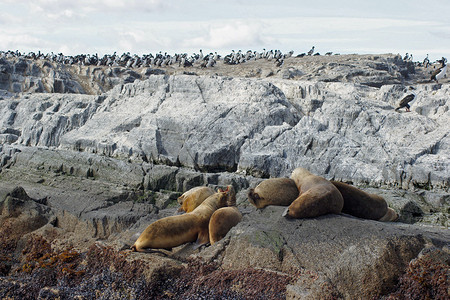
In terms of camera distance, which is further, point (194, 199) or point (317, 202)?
point (194, 199)

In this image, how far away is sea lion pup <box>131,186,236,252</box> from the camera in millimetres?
6172

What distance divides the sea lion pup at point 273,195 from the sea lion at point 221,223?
522 mm

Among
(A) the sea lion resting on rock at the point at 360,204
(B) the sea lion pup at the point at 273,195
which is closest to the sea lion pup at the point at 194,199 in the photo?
(B) the sea lion pup at the point at 273,195

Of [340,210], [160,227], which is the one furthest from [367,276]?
[160,227]

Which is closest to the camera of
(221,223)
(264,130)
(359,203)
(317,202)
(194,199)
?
(317,202)

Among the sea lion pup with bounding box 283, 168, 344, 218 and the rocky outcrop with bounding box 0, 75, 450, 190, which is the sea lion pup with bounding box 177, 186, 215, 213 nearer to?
the rocky outcrop with bounding box 0, 75, 450, 190

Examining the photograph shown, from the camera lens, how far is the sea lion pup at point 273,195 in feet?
22.5

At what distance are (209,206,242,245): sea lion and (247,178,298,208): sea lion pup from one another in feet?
1.71

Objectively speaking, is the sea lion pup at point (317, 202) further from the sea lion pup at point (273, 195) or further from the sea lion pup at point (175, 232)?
the sea lion pup at point (175, 232)

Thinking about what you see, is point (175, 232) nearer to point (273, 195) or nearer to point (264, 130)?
point (273, 195)

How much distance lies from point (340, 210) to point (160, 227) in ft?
8.89

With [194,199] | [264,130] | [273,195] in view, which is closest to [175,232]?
[194,199]

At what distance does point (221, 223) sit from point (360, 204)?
233 centimetres

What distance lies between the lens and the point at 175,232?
634 cm
